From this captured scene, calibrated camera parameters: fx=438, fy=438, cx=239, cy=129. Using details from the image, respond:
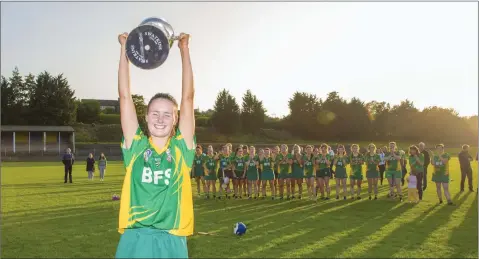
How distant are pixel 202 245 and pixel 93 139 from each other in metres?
68.8

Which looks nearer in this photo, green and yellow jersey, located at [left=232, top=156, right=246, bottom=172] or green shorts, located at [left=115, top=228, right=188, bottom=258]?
green shorts, located at [left=115, top=228, right=188, bottom=258]

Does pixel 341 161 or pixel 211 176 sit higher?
pixel 341 161

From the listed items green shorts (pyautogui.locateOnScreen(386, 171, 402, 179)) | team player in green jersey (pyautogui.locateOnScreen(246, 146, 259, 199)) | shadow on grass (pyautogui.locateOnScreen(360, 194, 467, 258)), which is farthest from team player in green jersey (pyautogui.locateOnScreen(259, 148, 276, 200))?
shadow on grass (pyautogui.locateOnScreen(360, 194, 467, 258))

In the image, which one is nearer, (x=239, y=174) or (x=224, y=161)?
(x=239, y=174)

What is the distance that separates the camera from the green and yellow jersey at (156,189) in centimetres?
342

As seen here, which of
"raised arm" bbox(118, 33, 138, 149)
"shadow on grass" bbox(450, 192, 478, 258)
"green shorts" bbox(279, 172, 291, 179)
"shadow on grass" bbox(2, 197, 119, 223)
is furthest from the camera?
"green shorts" bbox(279, 172, 291, 179)

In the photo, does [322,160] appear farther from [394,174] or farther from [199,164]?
[199,164]

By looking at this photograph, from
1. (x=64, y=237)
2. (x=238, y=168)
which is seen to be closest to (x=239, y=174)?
(x=238, y=168)

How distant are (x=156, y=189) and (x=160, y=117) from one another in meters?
0.59

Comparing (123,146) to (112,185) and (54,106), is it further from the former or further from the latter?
(54,106)

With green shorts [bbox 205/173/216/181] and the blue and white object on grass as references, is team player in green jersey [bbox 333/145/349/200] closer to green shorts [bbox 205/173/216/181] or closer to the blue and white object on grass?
green shorts [bbox 205/173/216/181]

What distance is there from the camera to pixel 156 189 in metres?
3.48

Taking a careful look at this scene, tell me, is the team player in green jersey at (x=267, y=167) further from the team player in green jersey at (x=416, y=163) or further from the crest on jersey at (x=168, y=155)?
the crest on jersey at (x=168, y=155)

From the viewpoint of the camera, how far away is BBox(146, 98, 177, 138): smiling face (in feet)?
11.8
